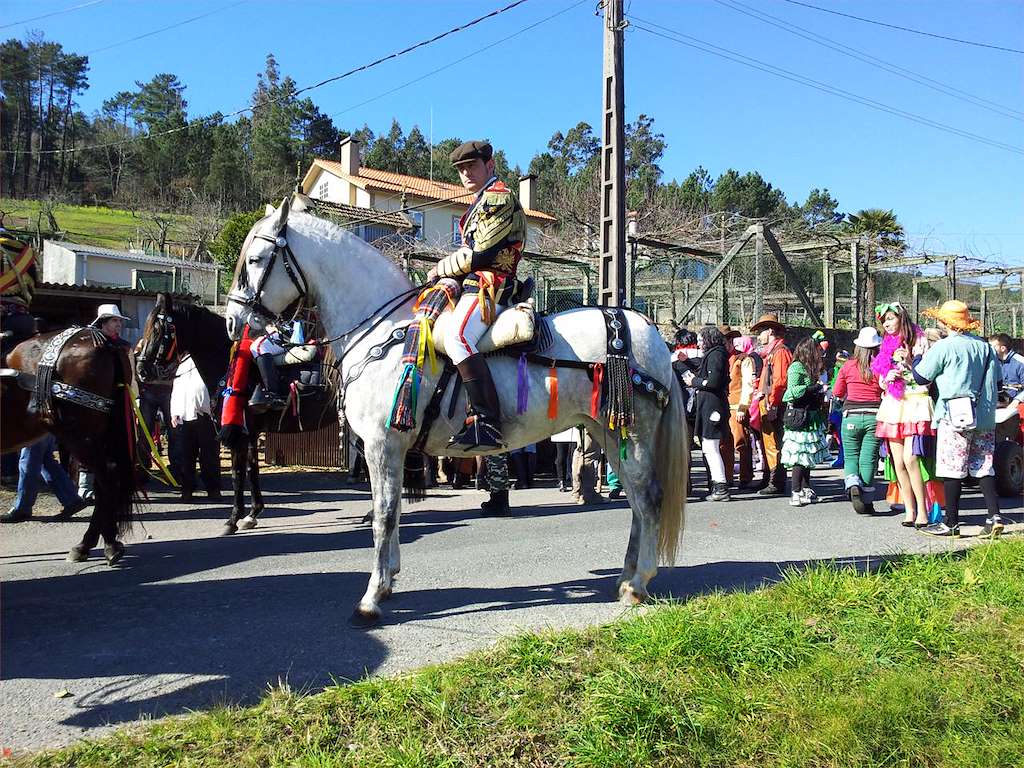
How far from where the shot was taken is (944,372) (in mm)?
7336

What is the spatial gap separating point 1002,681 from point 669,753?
1.97 metres

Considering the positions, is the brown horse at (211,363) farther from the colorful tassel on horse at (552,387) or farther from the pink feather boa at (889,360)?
the pink feather boa at (889,360)

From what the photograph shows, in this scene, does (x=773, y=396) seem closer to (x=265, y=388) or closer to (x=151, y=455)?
(x=265, y=388)

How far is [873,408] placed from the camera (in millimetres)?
8977

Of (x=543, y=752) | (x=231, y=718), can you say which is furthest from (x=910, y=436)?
(x=231, y=718)

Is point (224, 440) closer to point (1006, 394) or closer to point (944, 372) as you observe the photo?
point (944, 372)

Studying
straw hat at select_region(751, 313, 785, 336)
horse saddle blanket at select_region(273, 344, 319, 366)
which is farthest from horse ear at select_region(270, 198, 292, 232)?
straw hat at select_region(751, 313, 785, 336)

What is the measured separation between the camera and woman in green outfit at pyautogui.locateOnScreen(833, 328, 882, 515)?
355 inches

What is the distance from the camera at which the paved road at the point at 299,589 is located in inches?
156

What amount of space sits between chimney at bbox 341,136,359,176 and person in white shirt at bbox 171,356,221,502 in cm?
3663

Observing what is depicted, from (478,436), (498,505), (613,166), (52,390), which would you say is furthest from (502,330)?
(613,166)

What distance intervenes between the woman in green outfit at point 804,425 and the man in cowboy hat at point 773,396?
0.42 meters

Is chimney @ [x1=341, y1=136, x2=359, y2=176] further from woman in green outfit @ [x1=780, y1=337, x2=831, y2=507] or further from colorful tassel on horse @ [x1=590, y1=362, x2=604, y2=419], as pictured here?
colorful tassel on horse @ [x1=590, y1=362, x2=604, y2=419]

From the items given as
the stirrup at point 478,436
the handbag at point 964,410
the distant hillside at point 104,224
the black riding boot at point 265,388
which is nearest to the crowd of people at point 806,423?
the handbag at point 964,410
